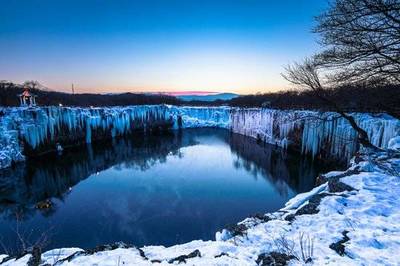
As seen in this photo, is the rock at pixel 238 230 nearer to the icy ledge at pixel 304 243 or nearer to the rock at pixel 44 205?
the icy ledge at pixel 304 243

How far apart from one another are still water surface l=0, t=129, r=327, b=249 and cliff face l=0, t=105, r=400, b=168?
1.76m

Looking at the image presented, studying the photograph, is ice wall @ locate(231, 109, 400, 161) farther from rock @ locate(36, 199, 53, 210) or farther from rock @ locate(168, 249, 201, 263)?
rock @ locate(36, 199, 53, 210)

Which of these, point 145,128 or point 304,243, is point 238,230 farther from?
point 145,128

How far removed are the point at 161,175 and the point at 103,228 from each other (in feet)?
25.4

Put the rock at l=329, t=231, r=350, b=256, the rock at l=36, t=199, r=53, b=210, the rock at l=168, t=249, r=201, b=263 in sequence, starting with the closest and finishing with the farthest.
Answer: the rock at l=329, t=231, r=350, b=256
the rock at l=168, t=249, r=201, b=263
the rock at l=36, t=199, r=53, b=210

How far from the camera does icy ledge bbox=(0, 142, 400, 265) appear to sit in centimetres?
338

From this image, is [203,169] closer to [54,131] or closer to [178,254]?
[178,254]

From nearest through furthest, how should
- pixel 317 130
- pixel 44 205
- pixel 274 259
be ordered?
pixel 274 259, pixel 44 205, pixel 317 130

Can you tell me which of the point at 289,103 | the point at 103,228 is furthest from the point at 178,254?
the point at 289,103

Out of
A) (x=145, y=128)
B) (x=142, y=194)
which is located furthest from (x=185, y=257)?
(x=145, y=128)

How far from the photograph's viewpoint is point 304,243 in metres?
3.72

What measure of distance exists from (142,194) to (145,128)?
112ft

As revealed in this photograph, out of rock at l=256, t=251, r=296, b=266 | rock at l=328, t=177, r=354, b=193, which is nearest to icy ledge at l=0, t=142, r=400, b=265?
rock at l=256, t=251, r=296, b=266

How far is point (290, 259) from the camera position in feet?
10.9
